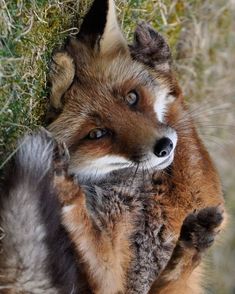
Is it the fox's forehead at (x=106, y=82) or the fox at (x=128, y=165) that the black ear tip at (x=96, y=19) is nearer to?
the fox at (x=128, y=165)

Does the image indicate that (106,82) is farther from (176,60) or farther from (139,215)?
(176,60)

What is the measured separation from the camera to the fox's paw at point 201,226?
3.69m

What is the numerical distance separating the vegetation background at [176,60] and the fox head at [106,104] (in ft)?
0.45

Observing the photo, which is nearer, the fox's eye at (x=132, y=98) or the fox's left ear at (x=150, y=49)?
the fox's eye at (x=132, y=98)

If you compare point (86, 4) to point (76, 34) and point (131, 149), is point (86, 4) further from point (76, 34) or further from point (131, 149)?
point (131, 149)

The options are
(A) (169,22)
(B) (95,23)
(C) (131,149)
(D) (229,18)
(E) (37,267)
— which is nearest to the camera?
(E) (37,267)

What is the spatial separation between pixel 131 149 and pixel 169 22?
6.33 ft

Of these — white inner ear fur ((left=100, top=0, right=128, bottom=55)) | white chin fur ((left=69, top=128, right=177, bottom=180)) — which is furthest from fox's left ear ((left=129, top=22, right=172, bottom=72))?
white chin fur ((left=69, top=128, right=177, bottom=180))

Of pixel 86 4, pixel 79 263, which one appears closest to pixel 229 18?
pixel 86 4

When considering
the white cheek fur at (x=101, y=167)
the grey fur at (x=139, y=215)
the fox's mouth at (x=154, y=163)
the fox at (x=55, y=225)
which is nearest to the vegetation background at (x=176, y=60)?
the fox at (x=55, y=225)

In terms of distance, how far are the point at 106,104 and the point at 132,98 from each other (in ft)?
0.49

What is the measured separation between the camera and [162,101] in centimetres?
381

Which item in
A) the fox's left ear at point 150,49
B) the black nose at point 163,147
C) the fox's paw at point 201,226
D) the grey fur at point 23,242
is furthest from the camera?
the fox's left ear at point 150,49

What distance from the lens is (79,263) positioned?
3.40m
